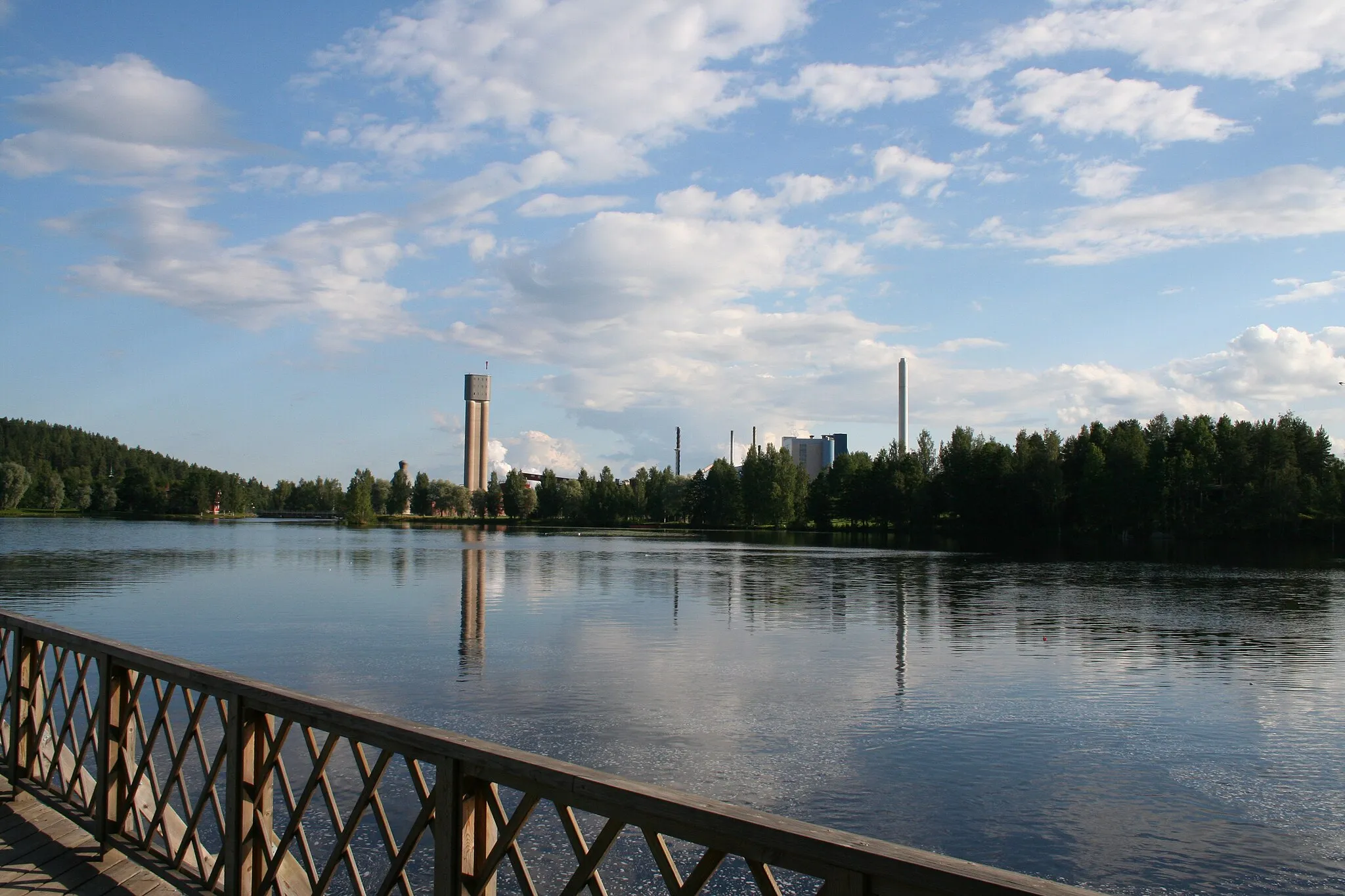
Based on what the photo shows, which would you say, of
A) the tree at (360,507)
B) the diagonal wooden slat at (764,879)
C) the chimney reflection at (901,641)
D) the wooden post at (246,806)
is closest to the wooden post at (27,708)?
the wooden post at (246,806)

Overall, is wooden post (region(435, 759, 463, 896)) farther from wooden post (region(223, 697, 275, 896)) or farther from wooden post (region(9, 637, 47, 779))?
wooden post (region(9, 637, 47, 779))

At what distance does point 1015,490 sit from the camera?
377 feet

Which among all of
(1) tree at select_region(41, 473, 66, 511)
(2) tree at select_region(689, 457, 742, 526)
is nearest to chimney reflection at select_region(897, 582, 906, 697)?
(2) tree at select_region(689, 457, 742, 526)

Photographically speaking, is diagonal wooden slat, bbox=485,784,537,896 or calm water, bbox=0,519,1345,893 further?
calm water, bbox=0,519,1345,893

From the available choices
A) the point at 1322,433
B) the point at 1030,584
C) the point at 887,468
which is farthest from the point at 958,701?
the point at 887,468

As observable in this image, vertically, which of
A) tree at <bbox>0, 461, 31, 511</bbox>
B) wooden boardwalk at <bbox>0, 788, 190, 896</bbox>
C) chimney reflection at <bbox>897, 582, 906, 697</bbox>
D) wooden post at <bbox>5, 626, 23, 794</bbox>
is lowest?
chimney reflection at <bbox>897, 582, 906, 697</bbox>

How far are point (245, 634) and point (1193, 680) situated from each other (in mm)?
24002

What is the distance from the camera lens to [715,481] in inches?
6166

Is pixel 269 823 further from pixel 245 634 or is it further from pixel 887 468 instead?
pixel 887 468

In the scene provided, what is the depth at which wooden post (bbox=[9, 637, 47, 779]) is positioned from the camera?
7.86 m

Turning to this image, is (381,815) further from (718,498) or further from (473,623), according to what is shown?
(718,498)

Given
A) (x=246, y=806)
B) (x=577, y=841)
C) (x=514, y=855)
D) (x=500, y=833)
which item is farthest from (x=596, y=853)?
(x=246, y=806)

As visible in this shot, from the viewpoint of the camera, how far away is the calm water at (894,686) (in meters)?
11.9

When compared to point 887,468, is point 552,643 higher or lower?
lower
